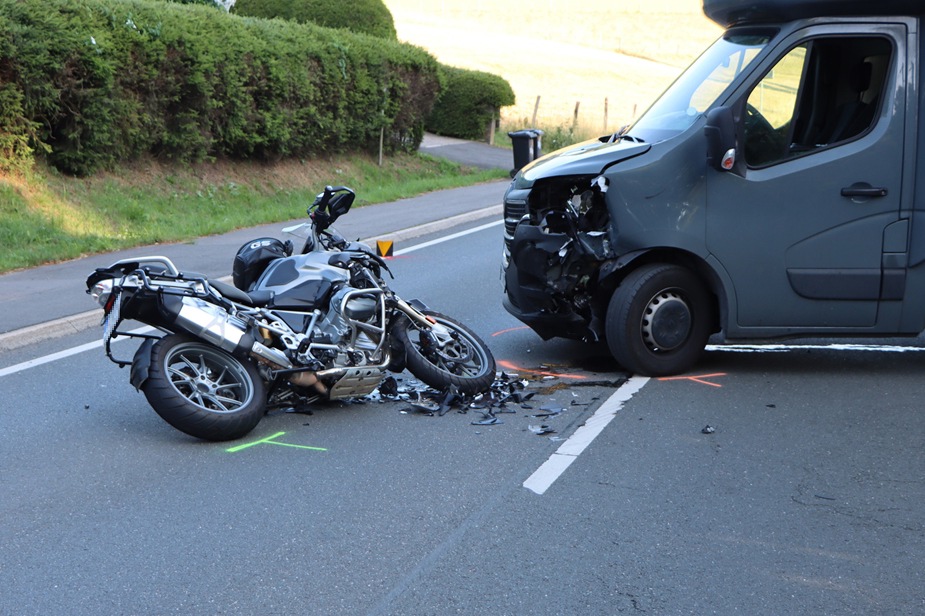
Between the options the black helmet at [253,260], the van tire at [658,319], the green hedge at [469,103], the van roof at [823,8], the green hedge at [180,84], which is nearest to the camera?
the black helmet at [253,260]

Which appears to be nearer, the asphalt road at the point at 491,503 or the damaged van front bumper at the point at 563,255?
the asphalt road at the point at 491,503

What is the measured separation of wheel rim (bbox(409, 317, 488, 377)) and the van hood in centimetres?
129

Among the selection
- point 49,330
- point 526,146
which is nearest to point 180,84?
point 49,330

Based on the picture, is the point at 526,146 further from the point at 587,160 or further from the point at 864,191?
the point at 864,191

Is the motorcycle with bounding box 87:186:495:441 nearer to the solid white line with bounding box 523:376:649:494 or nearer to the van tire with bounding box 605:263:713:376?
the solid white line with bounding box 523:376:649:494

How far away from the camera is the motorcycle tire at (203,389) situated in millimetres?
6086

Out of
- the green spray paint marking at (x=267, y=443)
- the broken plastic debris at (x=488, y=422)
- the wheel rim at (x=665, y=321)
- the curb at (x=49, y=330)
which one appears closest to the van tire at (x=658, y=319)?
the wheel rim at (x=665, y=321)

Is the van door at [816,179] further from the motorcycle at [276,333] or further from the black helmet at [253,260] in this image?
the black helmet at [253,260]

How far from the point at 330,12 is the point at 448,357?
21457 millimetres

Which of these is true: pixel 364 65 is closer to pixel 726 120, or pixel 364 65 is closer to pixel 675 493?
pixel 726 120

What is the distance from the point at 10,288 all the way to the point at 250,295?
536 cm

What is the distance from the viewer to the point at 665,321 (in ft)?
25.7

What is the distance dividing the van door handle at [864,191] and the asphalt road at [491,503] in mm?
1278

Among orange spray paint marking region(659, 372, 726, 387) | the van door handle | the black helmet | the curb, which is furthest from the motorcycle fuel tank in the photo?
the van door handle
